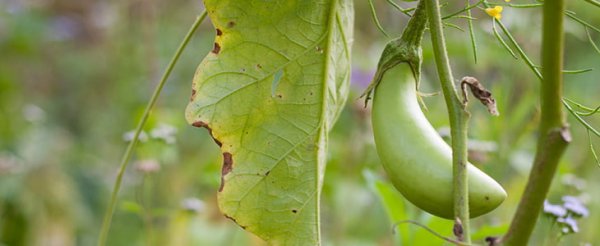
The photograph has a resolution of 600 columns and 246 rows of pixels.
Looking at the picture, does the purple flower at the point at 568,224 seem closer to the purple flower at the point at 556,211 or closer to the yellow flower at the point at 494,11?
the purple flower at the point at 556,211

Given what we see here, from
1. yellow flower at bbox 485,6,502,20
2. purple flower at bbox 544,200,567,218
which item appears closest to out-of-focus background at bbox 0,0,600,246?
purple flower at bbox 544,200,567,218

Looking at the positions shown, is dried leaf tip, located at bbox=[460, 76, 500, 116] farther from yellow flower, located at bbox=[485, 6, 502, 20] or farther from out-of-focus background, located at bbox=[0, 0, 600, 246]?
out-of-focus background, located at bbox=[0, 0, 600, 246]

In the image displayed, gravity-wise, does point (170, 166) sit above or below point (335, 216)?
above

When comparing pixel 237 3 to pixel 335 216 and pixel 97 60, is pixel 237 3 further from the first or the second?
pixel 97 60

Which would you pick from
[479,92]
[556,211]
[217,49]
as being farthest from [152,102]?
[556,211]

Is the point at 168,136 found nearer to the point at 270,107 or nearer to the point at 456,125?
the point at 270,107

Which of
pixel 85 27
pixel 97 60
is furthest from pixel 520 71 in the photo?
pixel 85 27

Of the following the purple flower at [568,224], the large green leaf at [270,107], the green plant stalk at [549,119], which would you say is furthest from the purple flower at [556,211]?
the green plant stalk at [549,119]
